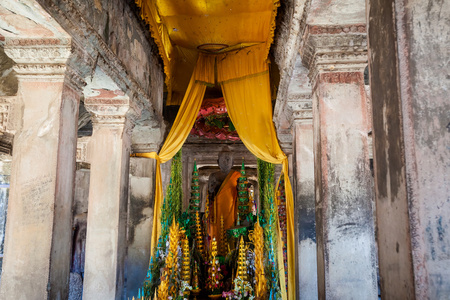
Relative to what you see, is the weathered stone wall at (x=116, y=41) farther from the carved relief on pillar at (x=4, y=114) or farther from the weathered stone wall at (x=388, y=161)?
the weathered stone wall at (x=388, y=161)

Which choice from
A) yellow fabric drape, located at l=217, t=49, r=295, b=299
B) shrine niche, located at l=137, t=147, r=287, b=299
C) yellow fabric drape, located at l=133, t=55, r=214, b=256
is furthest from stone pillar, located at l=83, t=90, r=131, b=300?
yellow fabric drape, located at l=217, t=49, r=295, b=299

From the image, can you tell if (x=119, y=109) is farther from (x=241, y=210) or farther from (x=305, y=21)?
(x=241, y=210)

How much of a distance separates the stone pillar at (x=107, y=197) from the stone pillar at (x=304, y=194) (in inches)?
98.0

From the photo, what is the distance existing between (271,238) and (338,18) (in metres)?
3.83

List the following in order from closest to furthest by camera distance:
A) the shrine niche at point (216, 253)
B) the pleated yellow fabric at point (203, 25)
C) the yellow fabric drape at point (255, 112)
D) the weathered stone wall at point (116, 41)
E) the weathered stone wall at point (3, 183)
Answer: the weathered stone wall at point (116, 41) < the pleated yellow fabric at point (203, 25) < the shrine niche at point (216, 253) < the yellow fabric drape at point (255, 112) < the weathered stone wall at point (3, 183)

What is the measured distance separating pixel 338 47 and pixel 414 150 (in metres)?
2.31

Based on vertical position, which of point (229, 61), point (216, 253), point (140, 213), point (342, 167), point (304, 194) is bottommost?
point (216, 253)

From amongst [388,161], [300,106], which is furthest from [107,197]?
[388,161]

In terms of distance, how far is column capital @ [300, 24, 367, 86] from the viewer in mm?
3564

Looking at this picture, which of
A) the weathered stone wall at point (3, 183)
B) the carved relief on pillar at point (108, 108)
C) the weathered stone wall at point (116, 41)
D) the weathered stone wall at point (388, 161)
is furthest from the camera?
the weathered stone wall at point (3, 183)

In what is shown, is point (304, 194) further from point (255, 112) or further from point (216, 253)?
point (216, 253)

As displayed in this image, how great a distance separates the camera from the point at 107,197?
5.38m

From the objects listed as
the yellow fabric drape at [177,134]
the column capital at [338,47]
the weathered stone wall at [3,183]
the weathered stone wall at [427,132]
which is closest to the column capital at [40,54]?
the column capital at [338,47]

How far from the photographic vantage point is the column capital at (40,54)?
3.46m
